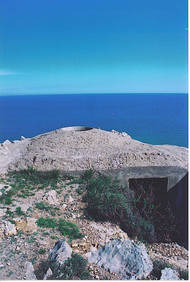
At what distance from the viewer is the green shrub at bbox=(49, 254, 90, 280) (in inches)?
207

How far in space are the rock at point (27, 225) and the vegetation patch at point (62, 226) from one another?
15 centimetres

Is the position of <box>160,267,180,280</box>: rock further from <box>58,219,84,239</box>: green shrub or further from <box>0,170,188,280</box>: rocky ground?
<box>58,219,84,239</box>: green shrub

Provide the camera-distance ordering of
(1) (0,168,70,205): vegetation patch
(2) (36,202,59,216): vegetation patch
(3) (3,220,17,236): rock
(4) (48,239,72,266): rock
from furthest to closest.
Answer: (1) (0,168,70,205): vegetation patch
(2) (36,202,59,216): vegetation patch
(3) (3,220,17,236): rock
(4) (48,239,72,266): rock

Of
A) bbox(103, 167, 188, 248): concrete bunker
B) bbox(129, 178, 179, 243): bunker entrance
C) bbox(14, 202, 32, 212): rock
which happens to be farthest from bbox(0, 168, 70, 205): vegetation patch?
bbox(129, 178, 179, 243): bunker entrance

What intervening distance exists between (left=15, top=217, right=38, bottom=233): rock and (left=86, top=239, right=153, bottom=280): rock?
166cm

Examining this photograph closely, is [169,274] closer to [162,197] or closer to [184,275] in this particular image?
[184,275]

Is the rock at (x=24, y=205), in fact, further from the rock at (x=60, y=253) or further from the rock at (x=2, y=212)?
the rock at (x=60, y=253)

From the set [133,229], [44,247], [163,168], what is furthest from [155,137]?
[44,247]

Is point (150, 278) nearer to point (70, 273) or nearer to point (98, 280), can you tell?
point (98, 280)

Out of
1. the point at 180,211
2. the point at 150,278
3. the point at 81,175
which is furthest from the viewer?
the point at 81,175

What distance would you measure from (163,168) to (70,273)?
5627 millimetres

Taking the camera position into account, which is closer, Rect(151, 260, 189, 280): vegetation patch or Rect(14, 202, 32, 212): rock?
Rect(151, 260, 189, 280): vegetation patch

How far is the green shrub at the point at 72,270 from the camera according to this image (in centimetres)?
525

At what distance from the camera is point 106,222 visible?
316 inches
